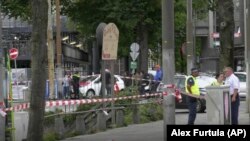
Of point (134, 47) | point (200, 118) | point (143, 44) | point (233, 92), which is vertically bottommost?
point (200, 118)

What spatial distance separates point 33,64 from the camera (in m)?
11.4

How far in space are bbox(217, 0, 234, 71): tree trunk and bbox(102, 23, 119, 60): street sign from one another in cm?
389

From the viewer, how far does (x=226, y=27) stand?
15.0 m

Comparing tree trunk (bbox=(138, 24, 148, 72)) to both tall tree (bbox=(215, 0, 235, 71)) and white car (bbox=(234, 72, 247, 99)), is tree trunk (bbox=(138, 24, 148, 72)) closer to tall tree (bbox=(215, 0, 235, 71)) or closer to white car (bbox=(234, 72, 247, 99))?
white car (bbox=(234, 72, 247, 99))

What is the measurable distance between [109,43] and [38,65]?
6.89 m

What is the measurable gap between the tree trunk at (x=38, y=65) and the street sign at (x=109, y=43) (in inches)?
257

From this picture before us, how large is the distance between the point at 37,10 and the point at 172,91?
10.4 ft

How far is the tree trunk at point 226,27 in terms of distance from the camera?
1502 cm

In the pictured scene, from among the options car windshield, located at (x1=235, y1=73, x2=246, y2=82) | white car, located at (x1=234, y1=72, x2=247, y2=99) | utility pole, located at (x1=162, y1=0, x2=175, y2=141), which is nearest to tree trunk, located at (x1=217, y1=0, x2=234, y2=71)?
utility pole, located at (x1=162, y1=0, x2=175, y2=141)

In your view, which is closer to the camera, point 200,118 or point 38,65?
point 38,65

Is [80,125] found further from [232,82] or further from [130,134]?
[232,82]

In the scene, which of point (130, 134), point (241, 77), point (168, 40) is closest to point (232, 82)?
point (130, 134)

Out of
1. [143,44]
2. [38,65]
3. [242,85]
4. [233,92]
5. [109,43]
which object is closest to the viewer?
[38,65]

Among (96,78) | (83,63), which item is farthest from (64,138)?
(83,63)
